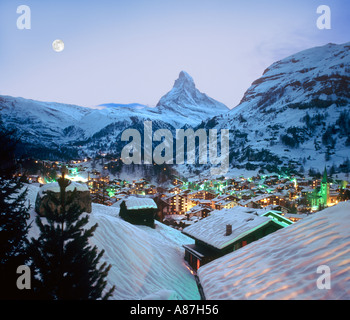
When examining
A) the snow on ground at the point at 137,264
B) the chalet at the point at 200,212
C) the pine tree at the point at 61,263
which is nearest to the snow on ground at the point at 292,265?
the pine tree at the point at 61,263

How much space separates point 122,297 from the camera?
11.7 metres

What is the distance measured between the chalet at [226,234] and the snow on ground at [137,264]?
180 centimetres

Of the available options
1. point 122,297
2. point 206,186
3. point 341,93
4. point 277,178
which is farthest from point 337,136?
point 122,297

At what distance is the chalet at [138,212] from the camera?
26.5m

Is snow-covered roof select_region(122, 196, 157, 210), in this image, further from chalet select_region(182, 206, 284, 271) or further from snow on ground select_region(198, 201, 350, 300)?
snow on ground select_region(198, 201, 350, 300)

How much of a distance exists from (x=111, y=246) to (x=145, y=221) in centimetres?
1158

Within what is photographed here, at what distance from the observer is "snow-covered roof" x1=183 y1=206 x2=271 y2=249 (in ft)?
50.1

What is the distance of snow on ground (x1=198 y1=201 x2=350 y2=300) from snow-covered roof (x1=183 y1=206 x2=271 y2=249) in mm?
8880

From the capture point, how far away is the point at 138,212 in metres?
26.6

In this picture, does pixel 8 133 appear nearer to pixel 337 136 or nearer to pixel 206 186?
pixel 206 186

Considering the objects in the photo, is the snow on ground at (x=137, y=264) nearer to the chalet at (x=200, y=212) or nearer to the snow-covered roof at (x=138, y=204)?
the snow-covered roof at (x=138, y=204)

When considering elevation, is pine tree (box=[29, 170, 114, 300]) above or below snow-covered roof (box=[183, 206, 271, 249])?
above

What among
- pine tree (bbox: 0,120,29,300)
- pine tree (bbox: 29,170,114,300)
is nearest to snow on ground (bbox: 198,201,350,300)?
pine tree (bbox: 29,170,114,300)
